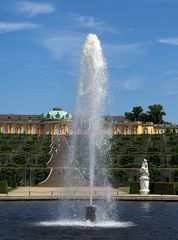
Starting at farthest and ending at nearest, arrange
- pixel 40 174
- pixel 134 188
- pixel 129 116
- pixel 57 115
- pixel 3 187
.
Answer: pixel 57 115
pixel 129 116
pixel 40 174
pixel 134 188
pixel 3 187

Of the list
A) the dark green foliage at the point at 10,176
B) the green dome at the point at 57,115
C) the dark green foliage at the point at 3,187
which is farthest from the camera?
the green dome at the point at 57,115

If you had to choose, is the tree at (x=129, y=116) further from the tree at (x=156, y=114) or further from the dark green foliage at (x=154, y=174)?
the dark green foliage at (x=154, y=174)

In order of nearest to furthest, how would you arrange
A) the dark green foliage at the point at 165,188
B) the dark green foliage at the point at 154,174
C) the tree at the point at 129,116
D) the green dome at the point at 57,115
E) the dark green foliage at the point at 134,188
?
the dark green foliage at the point at 165,188
the dark green foliage at the point at 134,188
the dark green foliage at the point at 154,174
the tree at the point at 129,116
the green dome at the point at 57,115

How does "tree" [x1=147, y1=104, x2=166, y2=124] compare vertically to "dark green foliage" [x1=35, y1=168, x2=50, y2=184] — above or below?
above

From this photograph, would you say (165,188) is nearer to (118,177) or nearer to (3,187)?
(3,187)

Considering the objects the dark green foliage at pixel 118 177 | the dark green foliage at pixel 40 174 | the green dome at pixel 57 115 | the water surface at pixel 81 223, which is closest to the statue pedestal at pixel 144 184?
the water surface at pixel 81 223

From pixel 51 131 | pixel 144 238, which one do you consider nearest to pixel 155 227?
pixel 144 238

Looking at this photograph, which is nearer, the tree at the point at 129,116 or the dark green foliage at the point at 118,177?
the dark green foliage at the point at 118,177

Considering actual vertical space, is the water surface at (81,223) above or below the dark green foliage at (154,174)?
below

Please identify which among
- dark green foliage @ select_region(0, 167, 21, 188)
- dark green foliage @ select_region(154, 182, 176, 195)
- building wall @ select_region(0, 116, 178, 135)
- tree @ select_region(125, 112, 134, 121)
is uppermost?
tree @ select_region(125, 112, 134, 121)

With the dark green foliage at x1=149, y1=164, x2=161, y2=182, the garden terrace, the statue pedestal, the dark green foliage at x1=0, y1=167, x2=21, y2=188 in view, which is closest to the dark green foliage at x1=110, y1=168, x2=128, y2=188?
the dark green foliage at x1=149, y1=164, x2=161, y2=182

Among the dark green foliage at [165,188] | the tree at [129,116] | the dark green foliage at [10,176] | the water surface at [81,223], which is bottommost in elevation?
the water surface at [81,223]

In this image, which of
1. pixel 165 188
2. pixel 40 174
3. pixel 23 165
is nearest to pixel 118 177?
pixel 40 174

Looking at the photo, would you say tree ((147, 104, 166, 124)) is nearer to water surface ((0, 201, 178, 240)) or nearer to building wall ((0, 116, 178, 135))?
building wall ((0, 116, 178, 135))
